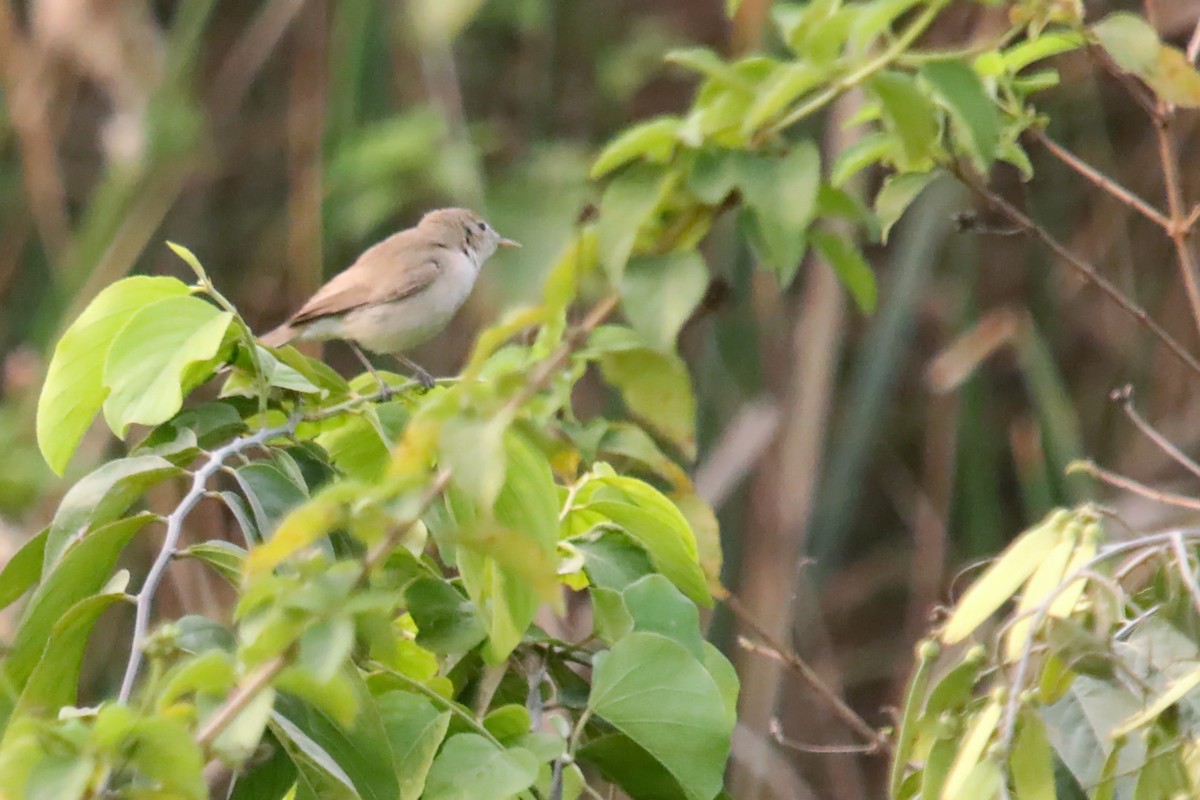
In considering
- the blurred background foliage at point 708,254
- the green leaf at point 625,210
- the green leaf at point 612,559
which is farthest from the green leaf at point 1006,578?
the blurred background foliage at point 708,254

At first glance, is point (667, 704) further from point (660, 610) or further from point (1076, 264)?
point (1076, 264)

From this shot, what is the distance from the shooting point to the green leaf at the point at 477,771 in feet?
3.48

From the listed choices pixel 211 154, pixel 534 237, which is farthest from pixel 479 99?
pixel 534 237

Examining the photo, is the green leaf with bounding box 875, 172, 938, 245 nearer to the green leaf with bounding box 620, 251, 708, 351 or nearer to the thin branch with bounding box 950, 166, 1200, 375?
the thin branch with bounding box 950, 166, 1200, 375

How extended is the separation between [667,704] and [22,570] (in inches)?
21.6

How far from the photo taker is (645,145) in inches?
36.0

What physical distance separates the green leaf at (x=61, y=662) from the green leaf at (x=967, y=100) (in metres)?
0.65

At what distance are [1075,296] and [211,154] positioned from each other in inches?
128

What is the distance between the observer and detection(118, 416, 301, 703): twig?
963mm

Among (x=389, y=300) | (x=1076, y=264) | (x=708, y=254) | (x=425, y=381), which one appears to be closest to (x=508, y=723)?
(x=1076, y=264)

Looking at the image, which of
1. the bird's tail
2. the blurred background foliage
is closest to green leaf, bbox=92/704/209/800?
the bird's tail

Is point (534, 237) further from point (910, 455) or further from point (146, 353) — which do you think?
point (146, 353)

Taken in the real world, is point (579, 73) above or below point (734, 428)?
above

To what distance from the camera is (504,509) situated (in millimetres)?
1096
